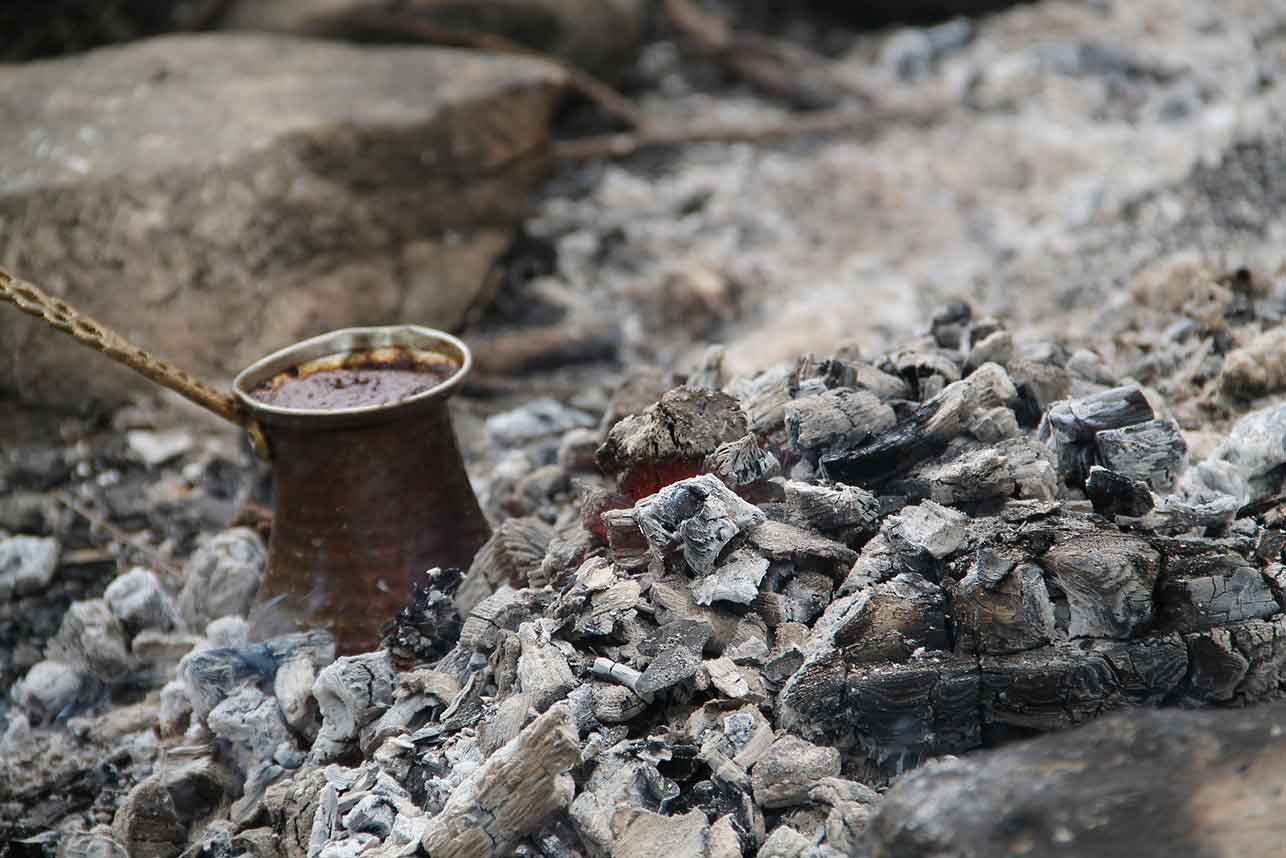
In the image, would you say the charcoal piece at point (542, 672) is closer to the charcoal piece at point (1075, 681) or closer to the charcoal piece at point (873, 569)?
the charcoal piece at point (873, 569)

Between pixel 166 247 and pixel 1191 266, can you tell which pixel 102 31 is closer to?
pixel 166 247

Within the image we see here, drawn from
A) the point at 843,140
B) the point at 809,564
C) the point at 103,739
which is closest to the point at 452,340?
the point at 809,564

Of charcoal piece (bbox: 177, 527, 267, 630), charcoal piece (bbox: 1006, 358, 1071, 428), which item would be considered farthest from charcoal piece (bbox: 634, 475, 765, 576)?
charcoal piece (bbox: 177, 527, 267, 630)

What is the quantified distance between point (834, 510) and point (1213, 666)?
71 centimetres

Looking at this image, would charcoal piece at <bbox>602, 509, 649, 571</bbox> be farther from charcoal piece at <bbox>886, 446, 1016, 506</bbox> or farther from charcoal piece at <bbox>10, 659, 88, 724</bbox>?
charcoal piece at <bbox>10, 659, 88, 724</bbox>

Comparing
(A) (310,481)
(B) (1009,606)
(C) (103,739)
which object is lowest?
(C) (103,739)

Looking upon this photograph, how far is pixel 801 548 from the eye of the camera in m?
2.37

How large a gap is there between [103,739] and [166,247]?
7.19ft

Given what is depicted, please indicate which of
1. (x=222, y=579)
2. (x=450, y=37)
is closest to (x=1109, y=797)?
(x=222, y=579)

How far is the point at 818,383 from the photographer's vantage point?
9.22 ft

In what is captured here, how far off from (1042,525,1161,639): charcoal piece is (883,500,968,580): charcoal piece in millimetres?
176

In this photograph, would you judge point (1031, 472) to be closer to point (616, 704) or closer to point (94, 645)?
point (616, 704)

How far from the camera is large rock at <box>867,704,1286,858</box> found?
1.55 meters

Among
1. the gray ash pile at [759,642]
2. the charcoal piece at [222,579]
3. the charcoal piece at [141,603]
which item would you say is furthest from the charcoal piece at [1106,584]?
the charcoal piece at [141,603]
